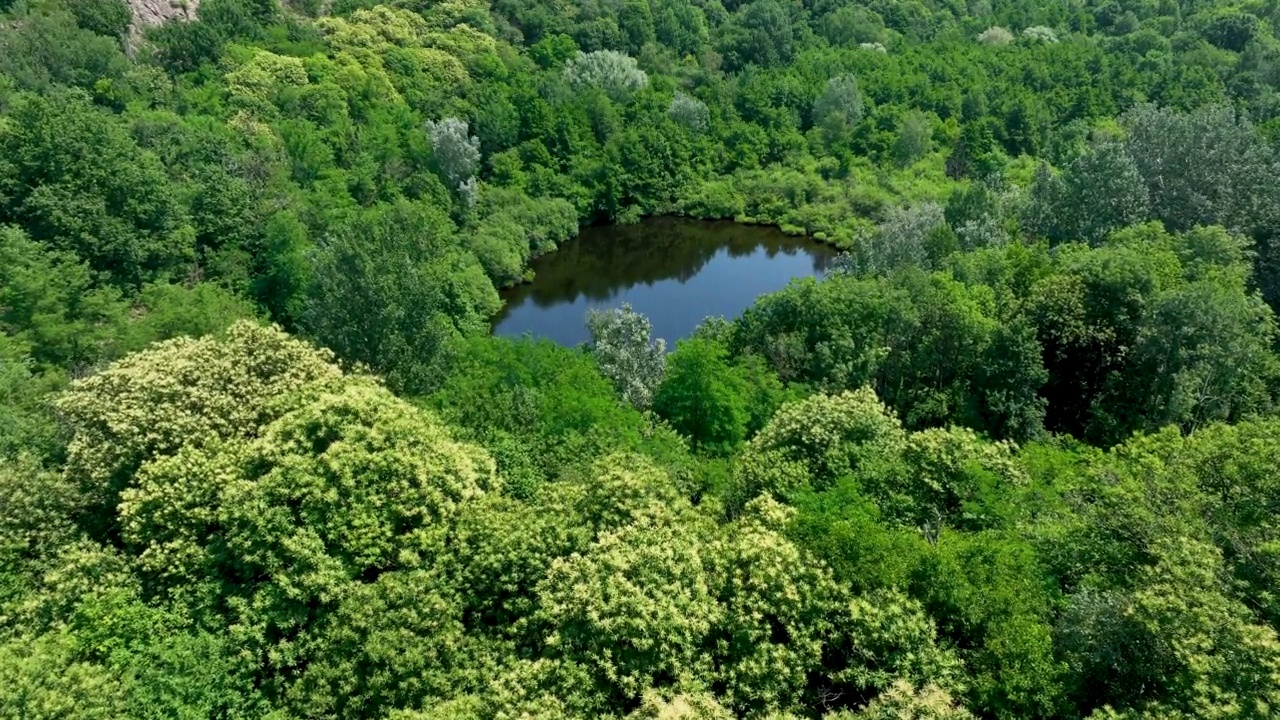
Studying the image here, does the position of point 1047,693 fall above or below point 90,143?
below

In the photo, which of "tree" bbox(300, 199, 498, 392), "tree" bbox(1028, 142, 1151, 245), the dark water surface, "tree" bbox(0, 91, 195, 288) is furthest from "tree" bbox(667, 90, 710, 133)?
"tree" bbox(300, 199, 498, 392)

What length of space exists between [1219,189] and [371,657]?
157 ft

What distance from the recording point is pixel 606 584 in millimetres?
19156

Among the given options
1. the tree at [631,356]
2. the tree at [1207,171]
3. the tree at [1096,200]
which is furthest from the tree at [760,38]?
the tree at [631,356]

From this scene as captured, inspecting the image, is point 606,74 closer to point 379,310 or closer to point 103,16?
point 103,16

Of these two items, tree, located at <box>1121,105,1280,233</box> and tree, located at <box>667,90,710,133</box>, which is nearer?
tree, located at <box>1121,105,1280,233</box>

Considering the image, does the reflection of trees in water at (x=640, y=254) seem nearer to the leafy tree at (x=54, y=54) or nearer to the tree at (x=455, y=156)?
the tree at (x=455, y=156)

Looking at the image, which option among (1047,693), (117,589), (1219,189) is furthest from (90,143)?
(1219,189)

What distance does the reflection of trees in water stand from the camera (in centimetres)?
6412

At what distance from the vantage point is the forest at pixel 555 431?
18328mm

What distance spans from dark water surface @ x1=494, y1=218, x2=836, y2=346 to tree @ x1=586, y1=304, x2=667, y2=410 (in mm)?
15390

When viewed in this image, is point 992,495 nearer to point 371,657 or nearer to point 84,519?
point 371,657

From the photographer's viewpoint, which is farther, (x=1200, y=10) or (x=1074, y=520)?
(x=1200, y=10)

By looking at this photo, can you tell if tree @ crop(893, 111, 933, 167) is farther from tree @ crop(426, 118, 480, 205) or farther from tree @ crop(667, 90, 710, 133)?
tree @ crop(426, 118, 480, 205)
